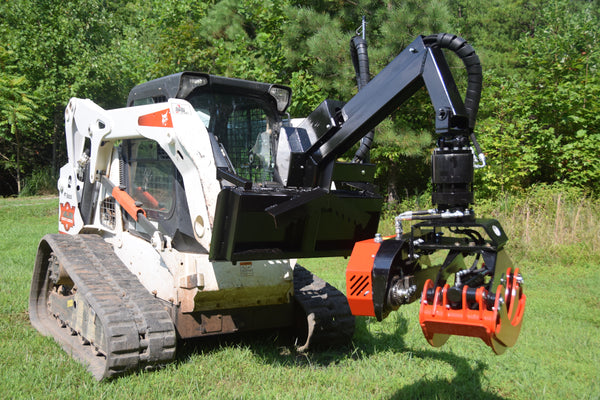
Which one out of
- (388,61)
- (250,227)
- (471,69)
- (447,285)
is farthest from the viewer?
(388,61)

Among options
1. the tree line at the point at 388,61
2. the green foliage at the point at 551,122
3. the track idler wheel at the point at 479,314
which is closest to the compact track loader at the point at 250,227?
the track idler wheel at the point at 479,314

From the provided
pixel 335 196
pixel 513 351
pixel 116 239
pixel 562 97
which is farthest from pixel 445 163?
pixel 562 97

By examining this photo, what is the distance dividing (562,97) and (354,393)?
32.5ft

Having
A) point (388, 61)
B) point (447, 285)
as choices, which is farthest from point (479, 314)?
point (388, 61)

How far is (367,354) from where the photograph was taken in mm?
5469

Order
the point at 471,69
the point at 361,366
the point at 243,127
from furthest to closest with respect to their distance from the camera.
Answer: the point at 243,127 → the point at 361,366 → the point at 471,69

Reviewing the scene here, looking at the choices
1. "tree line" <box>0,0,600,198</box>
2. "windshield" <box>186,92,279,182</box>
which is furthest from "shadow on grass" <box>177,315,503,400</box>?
"tree line" <box>0,0,600,198</box>

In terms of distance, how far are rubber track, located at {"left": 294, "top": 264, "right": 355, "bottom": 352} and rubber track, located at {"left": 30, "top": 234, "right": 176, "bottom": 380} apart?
1265mm

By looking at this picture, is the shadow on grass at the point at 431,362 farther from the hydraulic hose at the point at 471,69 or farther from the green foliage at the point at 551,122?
the green foliage at the point at 551,122

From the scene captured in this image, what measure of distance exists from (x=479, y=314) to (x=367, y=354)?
2.85 m

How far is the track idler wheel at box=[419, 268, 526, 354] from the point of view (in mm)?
2744

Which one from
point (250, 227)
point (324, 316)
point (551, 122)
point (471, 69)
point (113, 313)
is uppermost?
point (551, 122)

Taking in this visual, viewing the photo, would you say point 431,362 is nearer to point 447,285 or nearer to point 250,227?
point 250,227

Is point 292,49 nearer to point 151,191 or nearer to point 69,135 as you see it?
point 69,135
